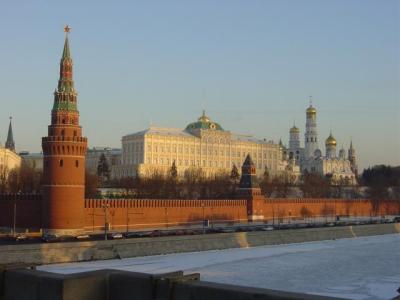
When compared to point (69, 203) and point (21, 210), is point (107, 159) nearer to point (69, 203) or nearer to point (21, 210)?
point (21, 210)

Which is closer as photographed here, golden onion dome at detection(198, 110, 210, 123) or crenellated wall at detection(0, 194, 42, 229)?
crenellated wall at detection(0, 194, 42, 229)

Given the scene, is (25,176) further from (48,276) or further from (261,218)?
(48,276)

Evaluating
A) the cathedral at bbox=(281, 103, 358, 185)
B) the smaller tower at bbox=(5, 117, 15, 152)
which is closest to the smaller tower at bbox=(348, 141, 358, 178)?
the cathedral at bbox=(281, 103, 358, 185)

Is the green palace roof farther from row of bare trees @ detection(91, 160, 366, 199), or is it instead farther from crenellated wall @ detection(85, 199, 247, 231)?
crenellated wall @ detection(85, 199, 247, 231)

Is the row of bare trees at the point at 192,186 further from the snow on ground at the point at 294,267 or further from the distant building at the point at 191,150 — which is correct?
the snow on ground at the point at 294,267

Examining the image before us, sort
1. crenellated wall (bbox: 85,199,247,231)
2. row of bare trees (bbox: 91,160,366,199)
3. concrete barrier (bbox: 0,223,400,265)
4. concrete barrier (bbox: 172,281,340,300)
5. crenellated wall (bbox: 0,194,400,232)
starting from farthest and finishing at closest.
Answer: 1. row of bare trees (bbox: 91,160,366,199)
2. crenellated wall (bbox: 85,199,247,231)
3. crenellated wall (bbox: 0,194,400,232)
4. concrete barrier (bbox: 0,223,400,265)
5. concrete barrier (bbox: 172,281,340,300)

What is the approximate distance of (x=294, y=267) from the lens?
31.8 meters

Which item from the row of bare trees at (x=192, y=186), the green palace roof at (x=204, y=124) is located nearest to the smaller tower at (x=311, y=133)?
the green palace roof at (x=204, y=124)

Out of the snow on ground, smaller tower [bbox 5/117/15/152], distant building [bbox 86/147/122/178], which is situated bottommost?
the snow on ground

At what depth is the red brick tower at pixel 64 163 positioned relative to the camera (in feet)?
149

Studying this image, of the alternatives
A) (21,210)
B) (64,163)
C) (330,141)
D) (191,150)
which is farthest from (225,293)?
(330,141)

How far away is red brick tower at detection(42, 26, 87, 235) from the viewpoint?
45438 millimetres

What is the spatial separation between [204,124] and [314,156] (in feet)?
138

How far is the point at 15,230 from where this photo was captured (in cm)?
4819
